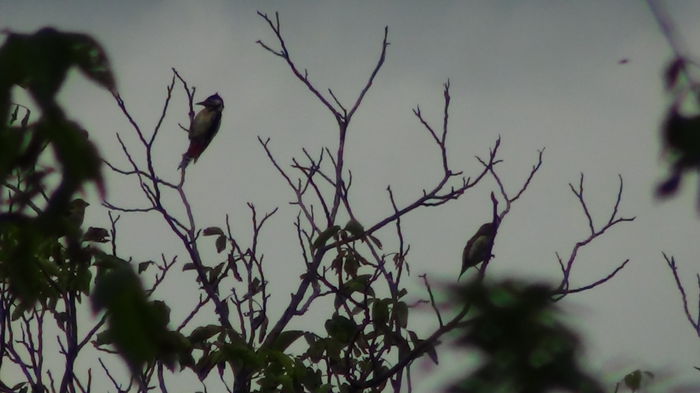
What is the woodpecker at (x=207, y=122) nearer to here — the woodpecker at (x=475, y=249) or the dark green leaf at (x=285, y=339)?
the woodpecker at (x=475, y=249)

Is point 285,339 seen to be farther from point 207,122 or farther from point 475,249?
point 207,122

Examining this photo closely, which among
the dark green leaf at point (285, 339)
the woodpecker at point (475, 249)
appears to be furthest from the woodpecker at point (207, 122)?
the dark green leaf at point (285, 339)

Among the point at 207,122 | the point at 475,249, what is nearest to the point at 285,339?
the point at 475,249

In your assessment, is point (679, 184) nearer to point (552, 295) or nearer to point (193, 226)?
point (552, 295)

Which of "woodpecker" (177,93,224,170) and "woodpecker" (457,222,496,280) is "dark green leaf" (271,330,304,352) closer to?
"woodpecker" (457,222,496,280)

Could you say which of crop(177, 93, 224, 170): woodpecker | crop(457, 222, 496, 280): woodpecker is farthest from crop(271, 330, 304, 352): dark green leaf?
crop(177, 93, 224, 170): woodpecker

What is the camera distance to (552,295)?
5.76 feet

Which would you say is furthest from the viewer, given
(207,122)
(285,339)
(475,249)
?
(207,122)

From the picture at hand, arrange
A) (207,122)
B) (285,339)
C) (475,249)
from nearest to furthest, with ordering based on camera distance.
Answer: (285,339)
(475,249)
(207,122)

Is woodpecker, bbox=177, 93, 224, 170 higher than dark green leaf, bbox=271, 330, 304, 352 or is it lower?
higher

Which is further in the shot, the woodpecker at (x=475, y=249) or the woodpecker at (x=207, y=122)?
the woodpecker at (x=207, y=122)

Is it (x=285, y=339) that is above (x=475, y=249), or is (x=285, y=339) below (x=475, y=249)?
below

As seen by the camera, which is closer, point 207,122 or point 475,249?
point 475,249

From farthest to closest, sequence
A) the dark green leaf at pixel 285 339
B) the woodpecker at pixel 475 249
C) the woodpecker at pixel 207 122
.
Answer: the woodpecker at pixel 207 122, the woodpecker at pixel 475 249, the dark green leaf at pixel 285 339
